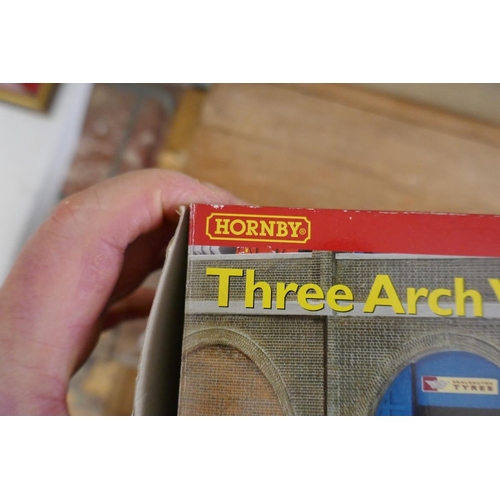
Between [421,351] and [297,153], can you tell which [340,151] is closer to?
[297,153]

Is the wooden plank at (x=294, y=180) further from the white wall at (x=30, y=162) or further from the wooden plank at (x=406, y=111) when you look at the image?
the white wall at (x=30, y=162)

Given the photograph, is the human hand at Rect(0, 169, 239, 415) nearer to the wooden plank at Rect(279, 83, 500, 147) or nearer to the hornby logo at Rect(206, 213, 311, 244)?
the hornby logo at Rect(206, 213, 311, 244)

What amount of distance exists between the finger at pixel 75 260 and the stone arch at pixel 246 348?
7.3 inches

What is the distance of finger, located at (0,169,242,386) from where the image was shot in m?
0.53

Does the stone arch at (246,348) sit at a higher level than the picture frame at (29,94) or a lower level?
lower

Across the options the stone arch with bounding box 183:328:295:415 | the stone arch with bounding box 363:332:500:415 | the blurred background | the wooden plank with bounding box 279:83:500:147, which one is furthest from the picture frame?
the stone arch with bounding box 363:332:500:415

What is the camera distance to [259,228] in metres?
0.44

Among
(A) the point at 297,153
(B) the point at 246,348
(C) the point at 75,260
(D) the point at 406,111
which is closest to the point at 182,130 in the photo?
(A) the point at 297,153

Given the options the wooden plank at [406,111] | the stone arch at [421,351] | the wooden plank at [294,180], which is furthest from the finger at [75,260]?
the wooden plank at [406,111]

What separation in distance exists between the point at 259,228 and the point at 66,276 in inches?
9.8

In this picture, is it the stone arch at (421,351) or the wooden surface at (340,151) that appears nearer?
the stone arch at (421,351)

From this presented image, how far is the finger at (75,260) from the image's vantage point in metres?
0.53

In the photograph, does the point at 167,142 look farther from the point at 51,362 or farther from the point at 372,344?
the point at 372,344
